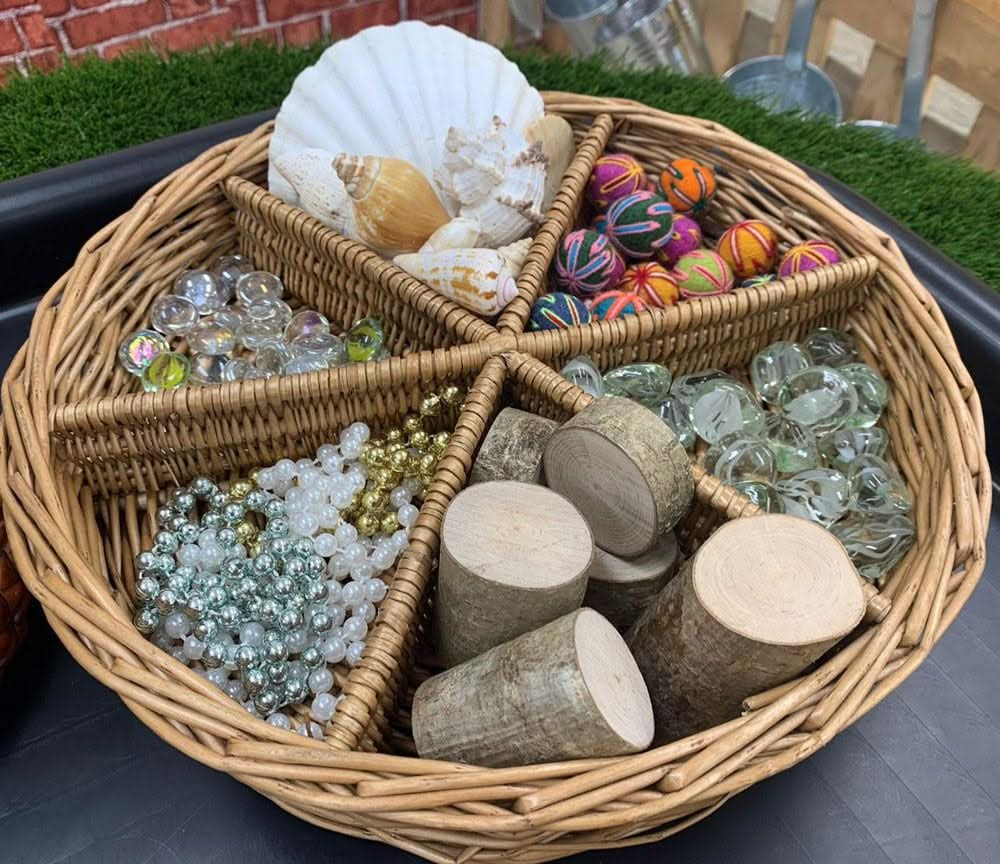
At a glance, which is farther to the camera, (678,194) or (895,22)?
(895,22)

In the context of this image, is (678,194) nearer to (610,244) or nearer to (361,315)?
(610,244)

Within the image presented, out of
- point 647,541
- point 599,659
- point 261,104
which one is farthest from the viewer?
point 261,104

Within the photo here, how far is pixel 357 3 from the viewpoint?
179cm

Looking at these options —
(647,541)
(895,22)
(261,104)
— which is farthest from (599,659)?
(895,22)

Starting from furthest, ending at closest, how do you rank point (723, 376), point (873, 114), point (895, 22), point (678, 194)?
point (873, 114), point (895, 22), point (678, 194), point (723, 376)

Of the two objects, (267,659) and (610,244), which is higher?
(610,244)

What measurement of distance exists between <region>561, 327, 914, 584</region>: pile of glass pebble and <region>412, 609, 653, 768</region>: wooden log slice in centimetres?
26

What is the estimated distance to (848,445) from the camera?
80cm

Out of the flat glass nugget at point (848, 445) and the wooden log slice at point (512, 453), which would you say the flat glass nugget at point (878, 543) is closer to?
the flat glass nugget at point (848, 445)

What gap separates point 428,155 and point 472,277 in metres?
0.24

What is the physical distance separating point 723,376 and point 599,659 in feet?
1.34

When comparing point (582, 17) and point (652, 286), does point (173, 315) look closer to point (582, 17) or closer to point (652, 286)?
point (652, 286)

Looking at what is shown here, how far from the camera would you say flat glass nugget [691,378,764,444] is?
0.79 metres

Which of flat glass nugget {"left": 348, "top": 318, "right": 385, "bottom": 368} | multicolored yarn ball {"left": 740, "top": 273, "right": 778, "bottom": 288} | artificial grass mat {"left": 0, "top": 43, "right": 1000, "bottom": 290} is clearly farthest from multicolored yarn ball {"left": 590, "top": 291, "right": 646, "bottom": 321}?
artificial grass mat {"left": 0, "top": 43, "right": 1000, "bottom": 290}
